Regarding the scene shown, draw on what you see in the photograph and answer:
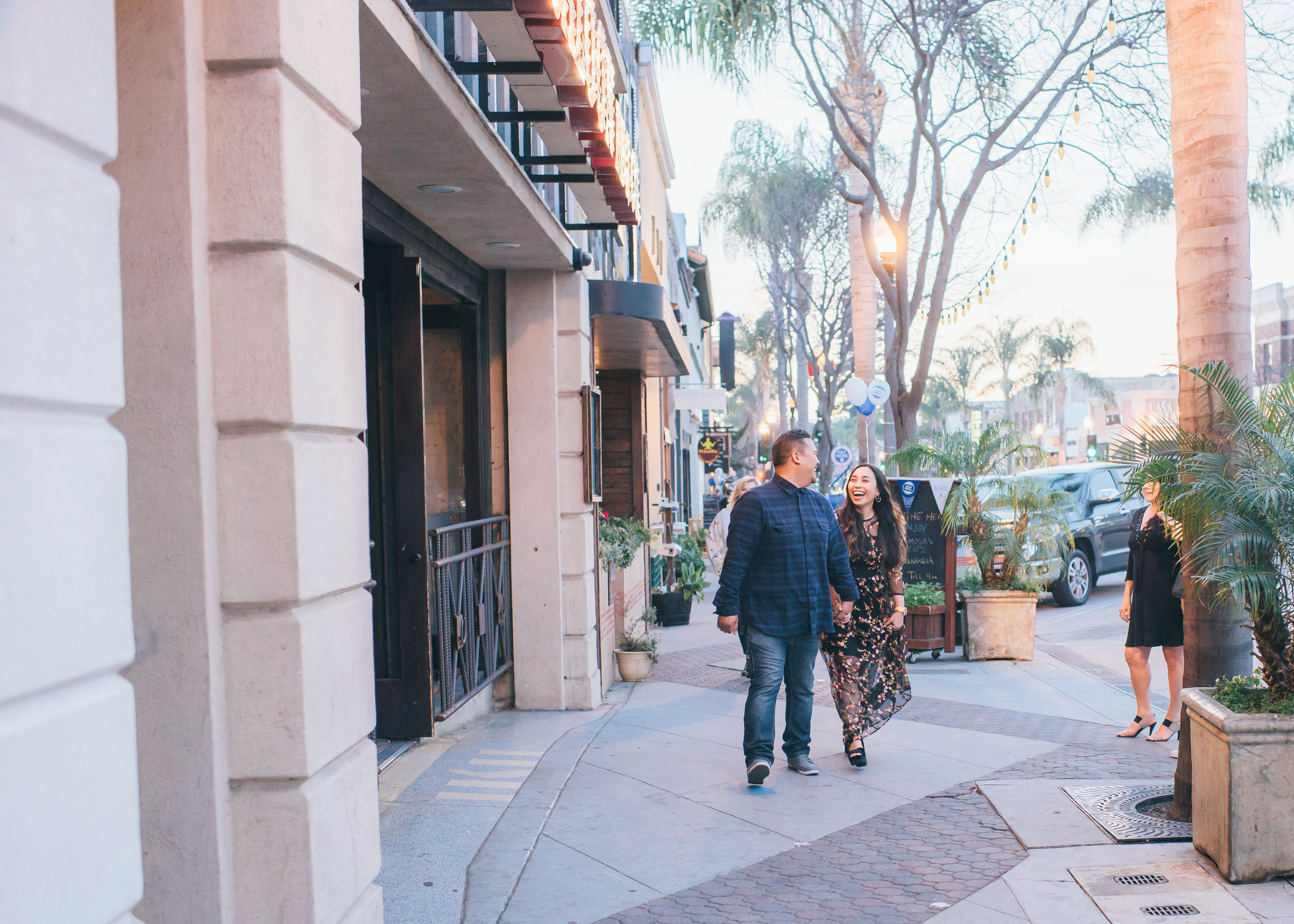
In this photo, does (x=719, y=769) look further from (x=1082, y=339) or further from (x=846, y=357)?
(x=1082, y=339)

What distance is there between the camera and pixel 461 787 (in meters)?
5.84

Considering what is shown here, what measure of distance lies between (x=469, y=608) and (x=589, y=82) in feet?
11.1

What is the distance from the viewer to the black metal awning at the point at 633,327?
8.67 m

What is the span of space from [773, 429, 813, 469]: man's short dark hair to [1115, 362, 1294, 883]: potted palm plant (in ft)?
5.83

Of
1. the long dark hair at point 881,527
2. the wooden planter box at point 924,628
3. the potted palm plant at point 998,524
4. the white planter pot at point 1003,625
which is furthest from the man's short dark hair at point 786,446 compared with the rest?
the white planter pot at point 1003,625

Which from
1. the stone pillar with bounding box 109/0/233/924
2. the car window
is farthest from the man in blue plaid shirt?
the car window

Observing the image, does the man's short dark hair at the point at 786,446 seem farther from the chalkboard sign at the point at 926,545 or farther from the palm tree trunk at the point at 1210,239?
the chalkboard sign at the point at 926,545

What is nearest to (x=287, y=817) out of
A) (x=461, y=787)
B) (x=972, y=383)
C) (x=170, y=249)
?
(x=170, y=249)

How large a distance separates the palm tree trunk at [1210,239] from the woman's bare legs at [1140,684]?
162 centimetres

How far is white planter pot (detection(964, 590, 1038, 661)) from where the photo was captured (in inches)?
401

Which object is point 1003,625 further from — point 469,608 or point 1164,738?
point 469,608

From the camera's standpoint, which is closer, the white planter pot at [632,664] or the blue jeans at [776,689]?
the blue jeans at [776,689]

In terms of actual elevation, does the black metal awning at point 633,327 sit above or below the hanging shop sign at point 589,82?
below

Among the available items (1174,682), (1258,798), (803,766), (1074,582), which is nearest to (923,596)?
(1174,682)
